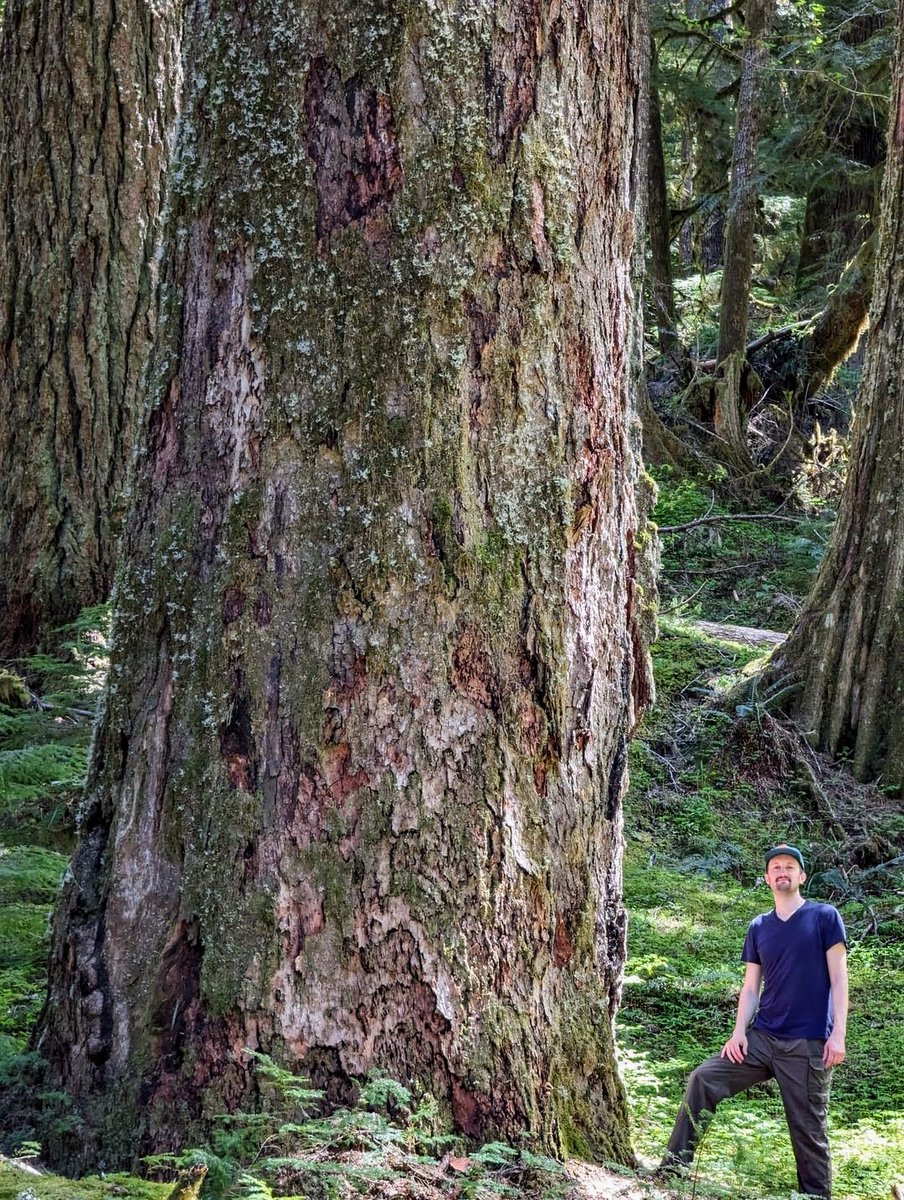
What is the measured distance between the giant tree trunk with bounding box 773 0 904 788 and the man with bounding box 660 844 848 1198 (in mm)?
4233

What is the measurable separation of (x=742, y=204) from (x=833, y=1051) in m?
13.8

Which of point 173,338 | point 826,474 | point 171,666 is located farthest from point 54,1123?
point 826,474

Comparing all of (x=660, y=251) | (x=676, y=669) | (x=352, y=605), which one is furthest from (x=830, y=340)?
(x=352, y=605)

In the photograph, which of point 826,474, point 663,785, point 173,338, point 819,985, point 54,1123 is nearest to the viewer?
point 54,1123

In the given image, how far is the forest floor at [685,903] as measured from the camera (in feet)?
9.64

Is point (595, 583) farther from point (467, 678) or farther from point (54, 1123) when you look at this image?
point (54, 1123)

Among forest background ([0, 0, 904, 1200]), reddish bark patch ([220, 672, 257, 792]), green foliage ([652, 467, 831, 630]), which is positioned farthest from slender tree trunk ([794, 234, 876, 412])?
reddish bark patch ([220, 672, 257, 792])

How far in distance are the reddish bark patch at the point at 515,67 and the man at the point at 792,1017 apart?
2.99 meters

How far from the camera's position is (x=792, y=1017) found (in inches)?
183

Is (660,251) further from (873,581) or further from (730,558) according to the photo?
(873,581)

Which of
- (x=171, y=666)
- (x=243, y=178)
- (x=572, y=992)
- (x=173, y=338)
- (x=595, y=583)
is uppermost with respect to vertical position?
(x=243, y=178)

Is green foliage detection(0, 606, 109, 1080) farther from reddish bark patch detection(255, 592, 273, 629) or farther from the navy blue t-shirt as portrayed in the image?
the navy blue t-shirt

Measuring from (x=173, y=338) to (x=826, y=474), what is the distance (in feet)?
47.3

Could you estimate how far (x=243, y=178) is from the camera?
9.98 feet
